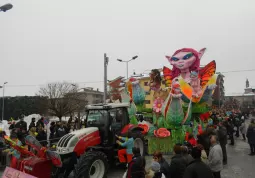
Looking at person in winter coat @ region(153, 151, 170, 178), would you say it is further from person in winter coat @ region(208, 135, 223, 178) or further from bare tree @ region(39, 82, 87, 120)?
bare tree @ region(39, 82, 87, 120)

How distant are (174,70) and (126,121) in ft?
29.8

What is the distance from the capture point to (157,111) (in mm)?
13008

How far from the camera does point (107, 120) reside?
7.63 m

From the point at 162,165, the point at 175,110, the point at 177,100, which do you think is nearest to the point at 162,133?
the point at 175,110

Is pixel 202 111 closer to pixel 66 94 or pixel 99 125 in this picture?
pixel 99 125

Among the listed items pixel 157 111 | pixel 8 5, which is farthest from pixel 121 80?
pixel 8 5

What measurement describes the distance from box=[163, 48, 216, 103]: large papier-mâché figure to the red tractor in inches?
221

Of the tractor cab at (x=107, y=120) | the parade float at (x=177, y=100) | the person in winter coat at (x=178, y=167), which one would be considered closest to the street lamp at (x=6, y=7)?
the tractor cab at (x=107, y=120)

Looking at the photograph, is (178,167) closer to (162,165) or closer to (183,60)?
(162,165)

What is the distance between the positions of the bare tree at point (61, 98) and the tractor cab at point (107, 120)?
26.7 m

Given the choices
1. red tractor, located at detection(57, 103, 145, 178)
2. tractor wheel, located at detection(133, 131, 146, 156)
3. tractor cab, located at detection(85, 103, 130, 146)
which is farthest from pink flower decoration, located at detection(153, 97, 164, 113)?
tractor cab, located at detection(85, 103, 130, 146)

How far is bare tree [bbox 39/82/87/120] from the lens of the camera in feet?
112

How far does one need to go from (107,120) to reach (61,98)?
30250 millimetres

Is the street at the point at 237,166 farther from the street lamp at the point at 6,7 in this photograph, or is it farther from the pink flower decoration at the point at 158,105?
the street lamp at the point at 6,7
